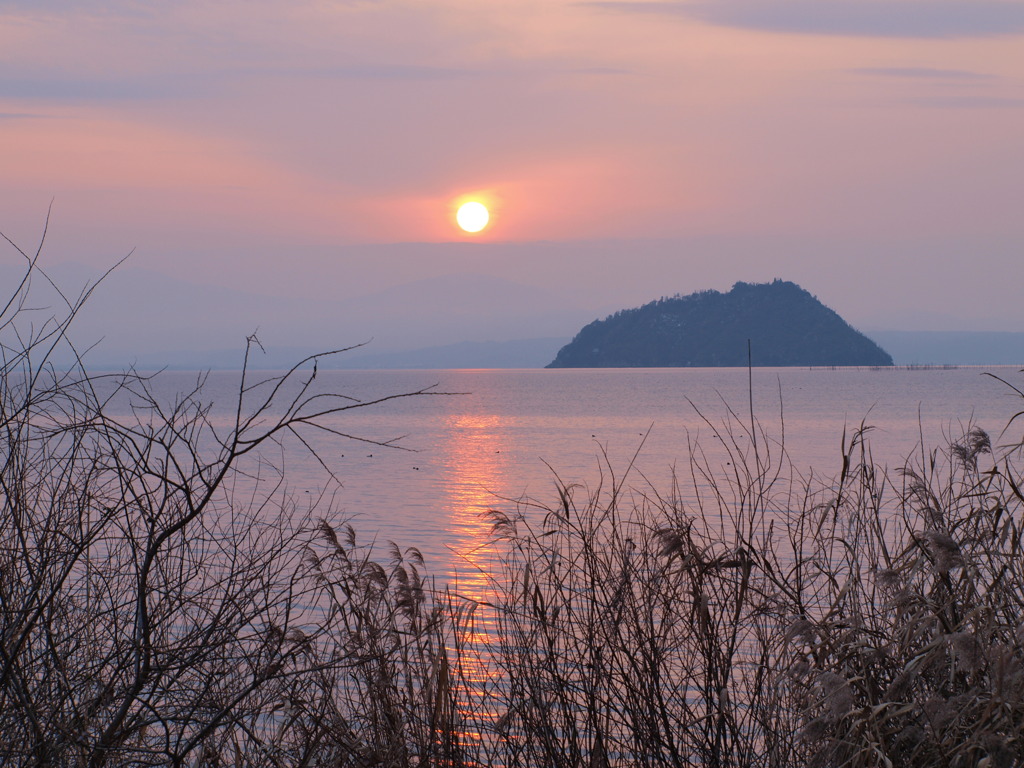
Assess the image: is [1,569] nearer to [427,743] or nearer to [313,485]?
[427,743]

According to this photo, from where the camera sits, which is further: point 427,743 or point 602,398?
point 602,398

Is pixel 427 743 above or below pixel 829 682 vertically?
below

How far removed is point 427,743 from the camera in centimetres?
661

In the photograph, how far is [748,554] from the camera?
17.5 feet

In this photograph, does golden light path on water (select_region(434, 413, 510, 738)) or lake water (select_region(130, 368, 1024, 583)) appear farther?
lake water (select_region(130, 368, 1024, 583))

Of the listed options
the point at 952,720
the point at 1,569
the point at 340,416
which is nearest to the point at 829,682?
the point at 952,720

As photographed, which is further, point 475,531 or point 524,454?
point 524,454

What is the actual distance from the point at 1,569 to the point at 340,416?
343 feet

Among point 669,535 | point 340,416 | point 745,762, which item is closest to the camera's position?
point 669,535

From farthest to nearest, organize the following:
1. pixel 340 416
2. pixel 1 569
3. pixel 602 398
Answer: pixel 602 398 → pixel 340 416 → pixel 1 569

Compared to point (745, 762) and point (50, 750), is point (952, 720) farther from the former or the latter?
point (50, 750)

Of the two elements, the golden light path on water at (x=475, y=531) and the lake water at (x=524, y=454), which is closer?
the golden light path on water at (x=475, y=531)

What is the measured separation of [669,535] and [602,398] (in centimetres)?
11549

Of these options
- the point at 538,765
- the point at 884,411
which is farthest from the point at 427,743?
the point at 884,411
